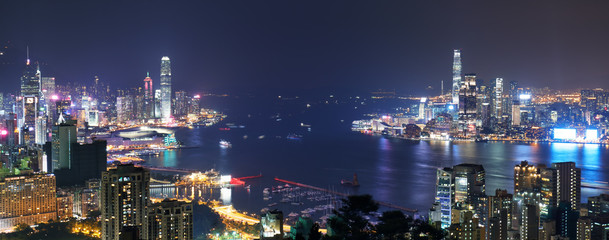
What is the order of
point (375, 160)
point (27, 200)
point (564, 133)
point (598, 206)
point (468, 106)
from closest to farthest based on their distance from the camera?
point (598, 206)
point (27, 200)
point (375, 160)
point (564, 133)
point (468, 106)

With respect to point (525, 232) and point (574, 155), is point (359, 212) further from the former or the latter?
point (574, 155)

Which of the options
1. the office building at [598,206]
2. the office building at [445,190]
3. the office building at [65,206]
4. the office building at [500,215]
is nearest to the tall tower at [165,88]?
the office building at [65,206]

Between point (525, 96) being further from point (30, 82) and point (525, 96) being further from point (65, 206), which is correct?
point (65, 206)

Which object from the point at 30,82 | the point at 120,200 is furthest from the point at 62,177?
the point at 30,82

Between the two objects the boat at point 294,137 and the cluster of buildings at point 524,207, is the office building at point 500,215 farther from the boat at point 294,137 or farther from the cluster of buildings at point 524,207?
the boat at point 294,137

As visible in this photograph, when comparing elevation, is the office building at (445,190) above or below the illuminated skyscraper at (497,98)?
below

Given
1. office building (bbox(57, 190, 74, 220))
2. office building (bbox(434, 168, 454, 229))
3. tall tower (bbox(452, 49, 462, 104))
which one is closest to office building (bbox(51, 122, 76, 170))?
office building (bbox(57, 190, 74, 220))

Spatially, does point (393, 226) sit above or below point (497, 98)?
below
